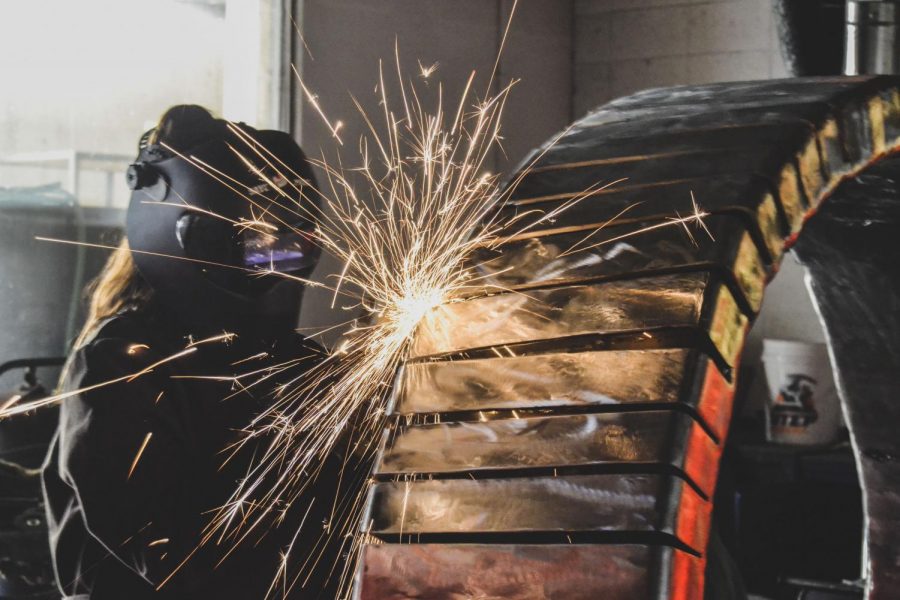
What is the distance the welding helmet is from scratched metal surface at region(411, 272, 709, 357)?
0.84 metres

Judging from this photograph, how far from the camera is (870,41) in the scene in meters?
2.11

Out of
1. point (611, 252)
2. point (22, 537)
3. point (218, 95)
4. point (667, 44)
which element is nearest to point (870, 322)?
point (611, 252)

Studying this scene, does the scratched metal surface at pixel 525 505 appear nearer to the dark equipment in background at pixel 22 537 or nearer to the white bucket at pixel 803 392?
the dark equipment in background at pixel 22 537

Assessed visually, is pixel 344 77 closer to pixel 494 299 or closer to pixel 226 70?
pixel 226 70

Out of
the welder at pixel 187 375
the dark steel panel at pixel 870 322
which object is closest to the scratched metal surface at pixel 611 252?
the dark steel panel at pixel 870 322

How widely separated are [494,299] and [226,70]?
2355 millimetres

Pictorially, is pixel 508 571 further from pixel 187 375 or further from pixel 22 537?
pixel 22 537

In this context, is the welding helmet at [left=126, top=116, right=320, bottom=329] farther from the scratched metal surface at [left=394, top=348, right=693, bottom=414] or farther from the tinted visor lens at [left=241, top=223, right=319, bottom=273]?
the scratched metal surface at [left=394, top=348, right=693, bottom=414]

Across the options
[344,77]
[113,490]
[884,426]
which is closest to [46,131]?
[344,77]

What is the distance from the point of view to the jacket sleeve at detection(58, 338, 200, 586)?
114 centimetres

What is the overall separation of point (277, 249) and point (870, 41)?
1.52 metres

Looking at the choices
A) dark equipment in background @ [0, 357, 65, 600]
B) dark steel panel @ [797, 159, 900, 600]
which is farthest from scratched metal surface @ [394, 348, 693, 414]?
dark equipment in background @ [0, 357, 65, 600]

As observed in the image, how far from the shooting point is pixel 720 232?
426 mm

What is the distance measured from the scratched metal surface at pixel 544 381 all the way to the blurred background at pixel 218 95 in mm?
1708
